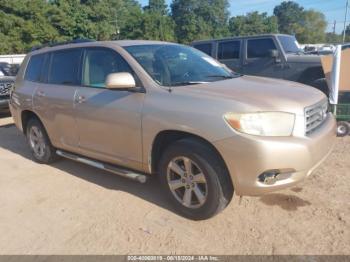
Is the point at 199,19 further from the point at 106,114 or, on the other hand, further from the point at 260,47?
the point at 106,114

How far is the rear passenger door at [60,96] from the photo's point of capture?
478 cm

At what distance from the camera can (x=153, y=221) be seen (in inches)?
146

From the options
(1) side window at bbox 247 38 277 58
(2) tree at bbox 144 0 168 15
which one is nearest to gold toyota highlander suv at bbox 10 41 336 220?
(1) side window at bbox 247 38 277 58

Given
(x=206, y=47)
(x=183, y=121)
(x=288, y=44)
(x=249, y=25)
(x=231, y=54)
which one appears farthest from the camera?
(x=249, y=25)

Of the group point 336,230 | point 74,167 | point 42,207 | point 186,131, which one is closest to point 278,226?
point 336,230

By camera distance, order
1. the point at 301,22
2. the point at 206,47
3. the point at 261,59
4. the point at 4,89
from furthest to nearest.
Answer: the point at 301,22 < the point at 206,47 < the point at 4,89 < the point at 261,59

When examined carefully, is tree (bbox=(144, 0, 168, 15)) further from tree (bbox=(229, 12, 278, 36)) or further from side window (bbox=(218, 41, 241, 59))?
side window (bbox=(218, 41, 241, 59))

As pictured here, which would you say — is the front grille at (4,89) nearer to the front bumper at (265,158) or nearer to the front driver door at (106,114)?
the front driver door at (106,114)

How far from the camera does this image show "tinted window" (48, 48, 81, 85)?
4.80m

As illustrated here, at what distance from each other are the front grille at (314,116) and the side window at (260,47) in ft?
18.3

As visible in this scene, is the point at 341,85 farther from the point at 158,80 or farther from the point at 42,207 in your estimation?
the point at 42,207

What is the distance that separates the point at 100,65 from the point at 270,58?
18.9 feet

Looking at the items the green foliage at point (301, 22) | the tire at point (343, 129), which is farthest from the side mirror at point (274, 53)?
the green foliage at point (301, 22)

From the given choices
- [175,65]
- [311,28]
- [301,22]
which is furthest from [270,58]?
[301,22]
